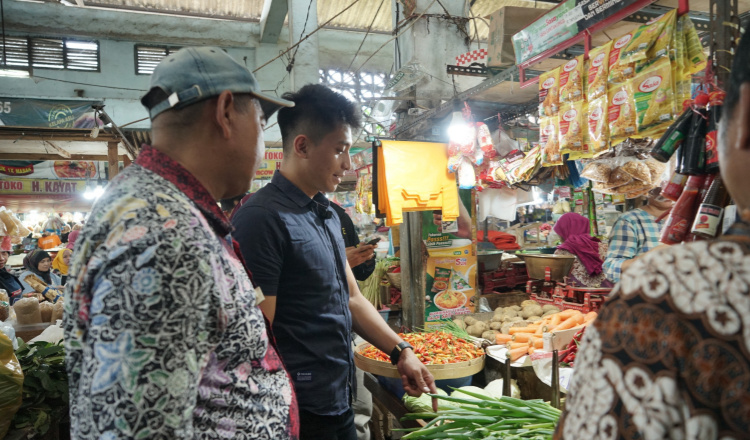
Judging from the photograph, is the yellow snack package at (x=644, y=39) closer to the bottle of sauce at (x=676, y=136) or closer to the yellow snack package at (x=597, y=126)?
the yellow snack package at (x=597, y=126)

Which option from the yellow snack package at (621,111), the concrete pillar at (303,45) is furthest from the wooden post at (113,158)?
the yellow snack package at (621,111)

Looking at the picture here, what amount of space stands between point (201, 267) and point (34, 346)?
364cm

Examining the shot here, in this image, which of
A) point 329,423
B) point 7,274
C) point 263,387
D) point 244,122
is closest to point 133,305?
point 263,387

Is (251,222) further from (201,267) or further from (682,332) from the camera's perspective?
(682,332)

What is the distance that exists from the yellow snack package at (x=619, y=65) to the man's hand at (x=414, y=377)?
72.8 inches

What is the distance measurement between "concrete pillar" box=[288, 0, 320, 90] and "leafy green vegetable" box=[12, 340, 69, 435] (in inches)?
269

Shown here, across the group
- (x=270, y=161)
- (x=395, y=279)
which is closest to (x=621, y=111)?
(x=395, y=279)

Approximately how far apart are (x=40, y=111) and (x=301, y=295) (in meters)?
9.61

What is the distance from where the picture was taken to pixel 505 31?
394cm

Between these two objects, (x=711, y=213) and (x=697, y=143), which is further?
(x=697, y=143)

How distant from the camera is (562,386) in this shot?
2.84 meters

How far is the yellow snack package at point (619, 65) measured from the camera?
7.68 feet

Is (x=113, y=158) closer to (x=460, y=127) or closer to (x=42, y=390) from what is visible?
Result: (x=42, y=390)

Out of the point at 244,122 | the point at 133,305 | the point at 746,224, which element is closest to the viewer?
the point at 746,224
